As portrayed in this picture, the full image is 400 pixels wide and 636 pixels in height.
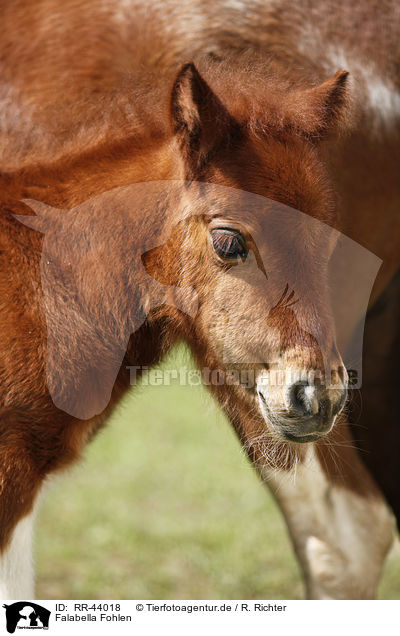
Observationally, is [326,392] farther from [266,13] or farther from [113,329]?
[266,13]

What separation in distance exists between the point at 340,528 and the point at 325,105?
5.86 feet

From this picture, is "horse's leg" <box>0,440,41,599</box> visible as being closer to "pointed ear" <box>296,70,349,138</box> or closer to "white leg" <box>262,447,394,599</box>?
"white leg" <box>262,447,394,599</box>

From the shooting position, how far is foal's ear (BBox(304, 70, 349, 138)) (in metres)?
2.45

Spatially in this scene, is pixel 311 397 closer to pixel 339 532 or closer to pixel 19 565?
pixel 19 565

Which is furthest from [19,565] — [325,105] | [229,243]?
[325,105]

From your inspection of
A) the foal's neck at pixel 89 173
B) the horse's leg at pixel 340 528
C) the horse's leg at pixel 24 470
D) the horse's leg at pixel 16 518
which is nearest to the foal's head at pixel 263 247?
the foal's neck at pixel 89 173

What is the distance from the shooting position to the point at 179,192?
239 centimetres

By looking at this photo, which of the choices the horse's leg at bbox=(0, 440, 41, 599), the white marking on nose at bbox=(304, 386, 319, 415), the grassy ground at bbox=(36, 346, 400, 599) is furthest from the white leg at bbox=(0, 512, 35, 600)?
the white marking on nose at bbox=(304, 386, 319, 415)

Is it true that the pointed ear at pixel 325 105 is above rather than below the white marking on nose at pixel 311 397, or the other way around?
above

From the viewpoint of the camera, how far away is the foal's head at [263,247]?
227cm

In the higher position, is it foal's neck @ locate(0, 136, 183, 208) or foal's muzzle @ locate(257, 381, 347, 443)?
foal's neck @ locate(0, 136, 183, 208)

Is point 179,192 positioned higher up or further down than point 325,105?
further down

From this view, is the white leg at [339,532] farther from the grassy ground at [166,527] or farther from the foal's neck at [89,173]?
the foal's neck at [89,173]
